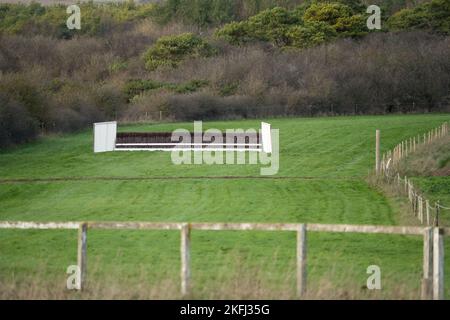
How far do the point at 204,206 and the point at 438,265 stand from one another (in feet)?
60.7

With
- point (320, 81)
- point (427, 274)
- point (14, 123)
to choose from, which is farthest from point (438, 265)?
point (320, 81)

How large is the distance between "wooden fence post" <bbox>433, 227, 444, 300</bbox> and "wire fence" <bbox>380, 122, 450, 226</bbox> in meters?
9.47

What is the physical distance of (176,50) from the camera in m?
102

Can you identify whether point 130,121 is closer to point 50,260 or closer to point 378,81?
point 378,81

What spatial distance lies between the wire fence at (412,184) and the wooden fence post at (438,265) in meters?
9.47

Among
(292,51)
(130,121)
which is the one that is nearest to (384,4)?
(292,51)

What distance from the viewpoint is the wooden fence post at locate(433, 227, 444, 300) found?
44.1 ft

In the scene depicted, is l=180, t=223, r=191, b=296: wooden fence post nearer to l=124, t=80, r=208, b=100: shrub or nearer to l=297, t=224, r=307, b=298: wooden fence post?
l=297, t=224, r=307, b=298: wooden fence post

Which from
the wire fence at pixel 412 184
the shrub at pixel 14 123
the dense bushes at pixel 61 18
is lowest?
the wire fence at pixel 412 184

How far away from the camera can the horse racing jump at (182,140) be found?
49.9 metres

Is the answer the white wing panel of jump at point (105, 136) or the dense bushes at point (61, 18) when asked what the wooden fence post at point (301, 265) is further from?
the dense bushes at point (61, 18)

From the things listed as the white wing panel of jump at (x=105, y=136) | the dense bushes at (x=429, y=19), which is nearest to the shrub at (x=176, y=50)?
the dense bushes at (x=429, y=19)

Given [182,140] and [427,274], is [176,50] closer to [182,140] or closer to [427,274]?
[182,140]

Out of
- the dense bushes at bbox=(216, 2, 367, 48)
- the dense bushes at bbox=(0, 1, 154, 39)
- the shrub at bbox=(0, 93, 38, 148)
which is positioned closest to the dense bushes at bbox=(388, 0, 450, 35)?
the dense bushes at bbox=(216, 2, 367, 48)
